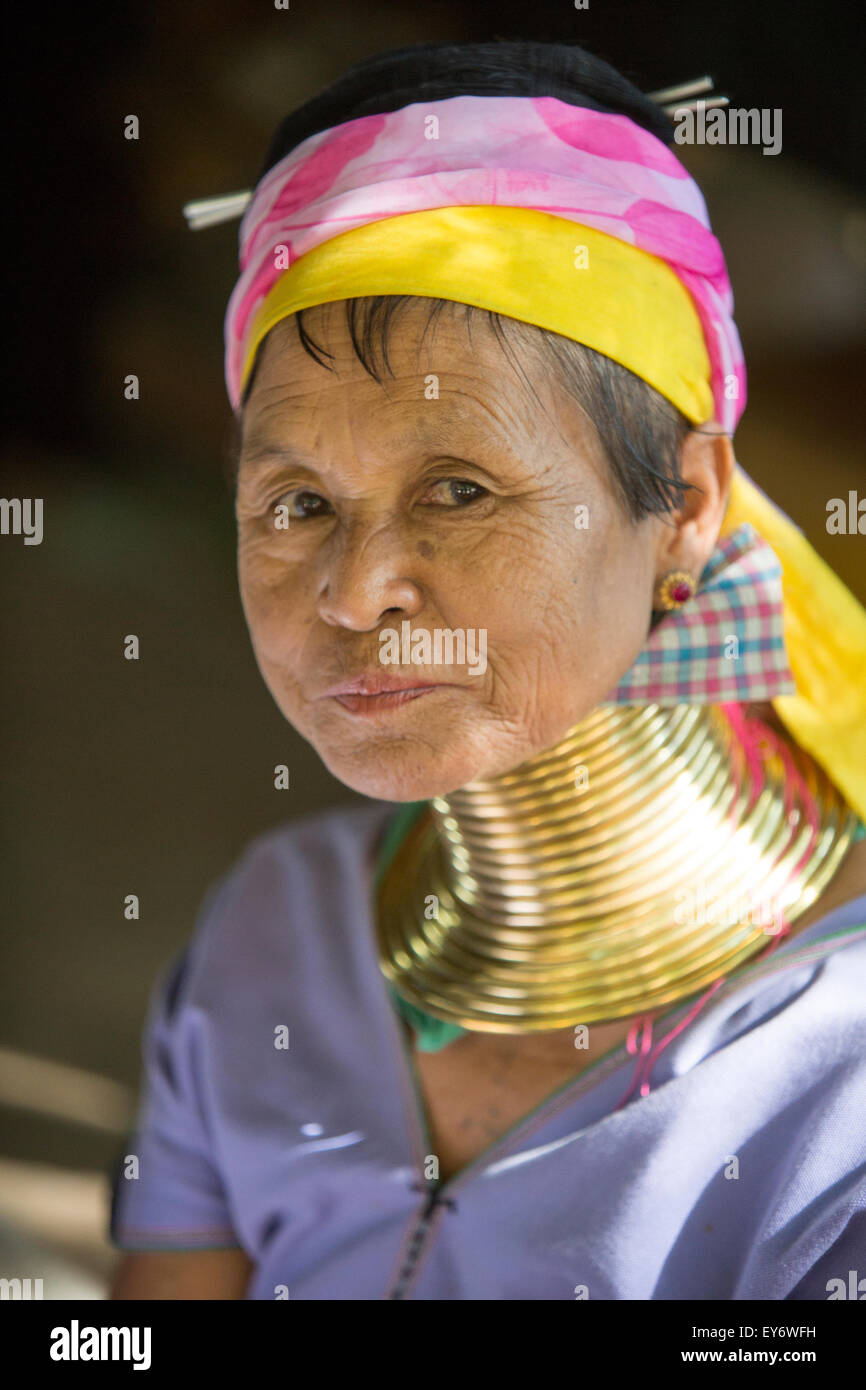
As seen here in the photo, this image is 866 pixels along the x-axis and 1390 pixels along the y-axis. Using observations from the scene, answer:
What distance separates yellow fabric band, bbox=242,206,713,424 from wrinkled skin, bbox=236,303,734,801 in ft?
0.08

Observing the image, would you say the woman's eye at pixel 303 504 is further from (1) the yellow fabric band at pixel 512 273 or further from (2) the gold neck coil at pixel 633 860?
(2) the gold neck coil at pixel 633 860

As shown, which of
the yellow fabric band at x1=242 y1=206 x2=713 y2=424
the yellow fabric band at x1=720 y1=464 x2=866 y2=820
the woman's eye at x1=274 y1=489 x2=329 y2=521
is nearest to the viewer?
the yellow fabric band at x1=242 y1=206 x2=713 y2=424

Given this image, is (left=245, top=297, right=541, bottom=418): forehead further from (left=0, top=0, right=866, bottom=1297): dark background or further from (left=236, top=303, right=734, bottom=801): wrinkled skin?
(left=0, top=0, right=866, bottom=1297): dark background

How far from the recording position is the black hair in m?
1.00

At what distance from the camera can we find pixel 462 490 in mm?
1024

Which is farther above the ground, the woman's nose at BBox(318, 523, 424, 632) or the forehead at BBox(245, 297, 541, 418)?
the forehead at BBox(245, 297, 541, 418)

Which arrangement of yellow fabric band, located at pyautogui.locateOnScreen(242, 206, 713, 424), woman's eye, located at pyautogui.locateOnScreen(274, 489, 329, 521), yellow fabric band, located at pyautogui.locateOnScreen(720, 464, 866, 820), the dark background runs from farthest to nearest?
the dark background → yellow fabric band, located at pyautogui.locateOnScreen(720, 464, 866, 820) → woman's eye, located at pyautogui.locateOnScreen(274, 489, 329, 521) → yellow fabric band, located at pyautogui.locateOnScreen(242, 206, 713, 424)

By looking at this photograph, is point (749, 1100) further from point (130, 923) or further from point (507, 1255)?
point (130, 923)

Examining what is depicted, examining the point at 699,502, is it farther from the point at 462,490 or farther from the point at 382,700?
the point at 382,700

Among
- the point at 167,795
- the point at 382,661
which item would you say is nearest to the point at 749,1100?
the point at 382,661

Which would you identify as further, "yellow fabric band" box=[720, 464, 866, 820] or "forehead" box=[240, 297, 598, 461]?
"yellow fabric band" box=[720, 464, 866, 820]

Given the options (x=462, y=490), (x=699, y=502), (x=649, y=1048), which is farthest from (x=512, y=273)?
(x=649, y=1048)

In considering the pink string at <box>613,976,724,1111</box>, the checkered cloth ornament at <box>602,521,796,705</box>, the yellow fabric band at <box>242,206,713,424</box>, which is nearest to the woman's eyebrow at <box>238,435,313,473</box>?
the yellow fabric band at <box>242,206,713,424</box>

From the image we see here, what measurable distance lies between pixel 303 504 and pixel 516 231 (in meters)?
0.30
